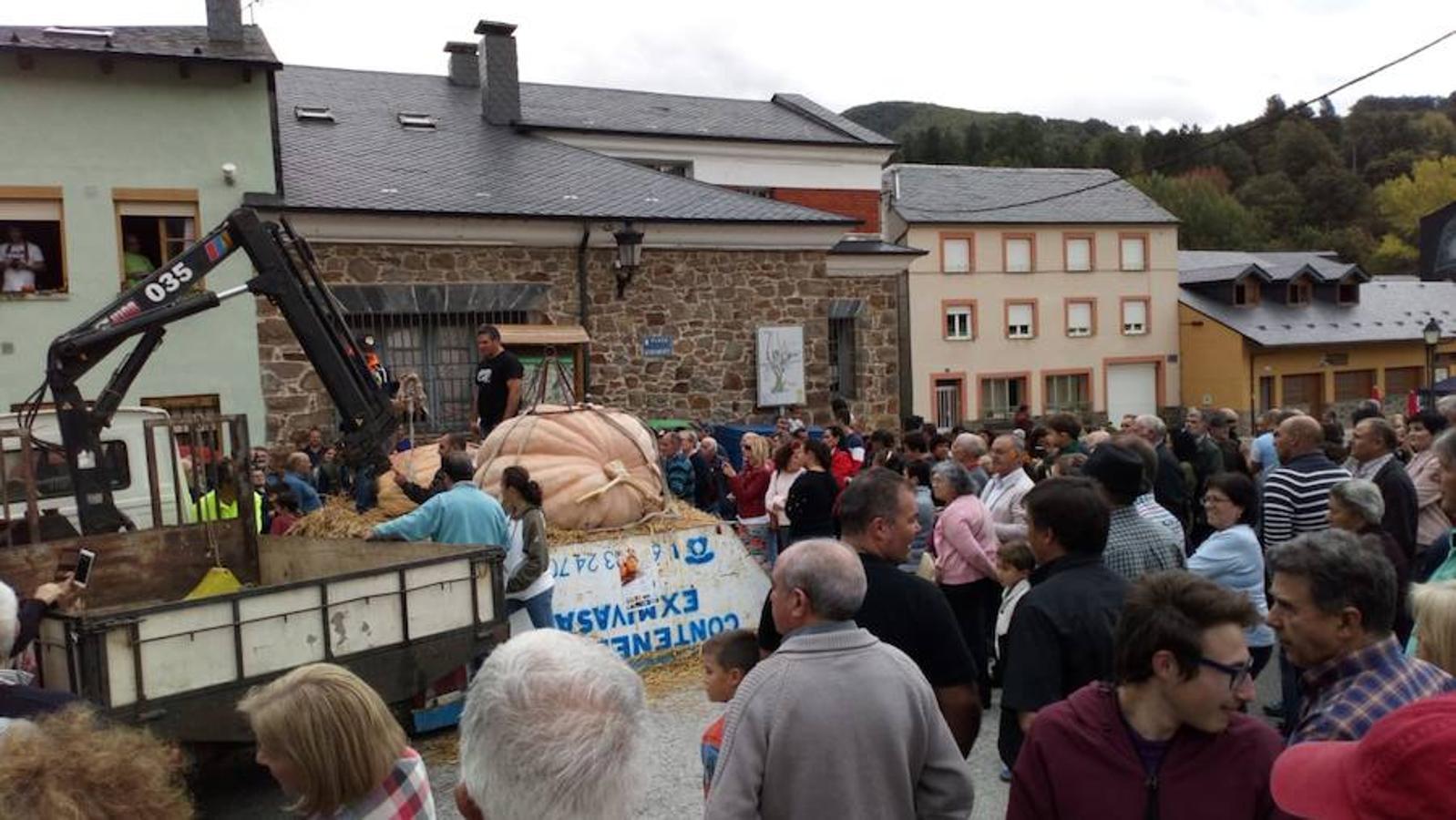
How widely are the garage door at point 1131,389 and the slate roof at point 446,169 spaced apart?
21126mm

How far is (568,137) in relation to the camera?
24.7 m

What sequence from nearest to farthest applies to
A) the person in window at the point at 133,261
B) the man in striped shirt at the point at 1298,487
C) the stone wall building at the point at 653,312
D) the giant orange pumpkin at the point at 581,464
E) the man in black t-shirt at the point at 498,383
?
the man in striped shirt at the point at 1298,487 < the giant orange pumpkin at the point at 581,464 < the man in black t-shirt at the point at 498,383 < the person in window at the point at 133,261 < the stone wall building at the point at 653,312

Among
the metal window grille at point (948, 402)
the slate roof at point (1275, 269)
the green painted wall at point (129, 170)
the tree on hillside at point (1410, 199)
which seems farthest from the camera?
the tree on hillside at point (1410, 199)

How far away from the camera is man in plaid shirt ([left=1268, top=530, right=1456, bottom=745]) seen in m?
2.95

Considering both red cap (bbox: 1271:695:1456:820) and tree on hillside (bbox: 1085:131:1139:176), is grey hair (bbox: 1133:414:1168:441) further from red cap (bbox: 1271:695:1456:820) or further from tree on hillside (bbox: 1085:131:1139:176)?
tree on hillside (bbox: 1085:131:1139:176)

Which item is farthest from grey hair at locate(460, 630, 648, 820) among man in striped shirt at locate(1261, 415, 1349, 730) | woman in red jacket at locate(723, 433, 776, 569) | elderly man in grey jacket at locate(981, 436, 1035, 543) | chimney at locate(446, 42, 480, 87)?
chimney at locate(446, 42, 480, 87)

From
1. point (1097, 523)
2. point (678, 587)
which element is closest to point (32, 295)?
point (678, 587)

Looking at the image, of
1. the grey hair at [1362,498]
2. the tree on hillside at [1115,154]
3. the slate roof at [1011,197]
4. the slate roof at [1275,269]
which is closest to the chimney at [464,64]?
the slate roof at [1011,197]

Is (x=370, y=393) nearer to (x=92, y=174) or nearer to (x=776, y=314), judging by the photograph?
(x=92, y=174)

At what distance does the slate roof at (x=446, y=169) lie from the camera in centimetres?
1753

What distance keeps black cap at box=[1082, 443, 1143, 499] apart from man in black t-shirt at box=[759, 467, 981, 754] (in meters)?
1.20

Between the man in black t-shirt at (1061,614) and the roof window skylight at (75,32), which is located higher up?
the roof window skylight at (75,32)

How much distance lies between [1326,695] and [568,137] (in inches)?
910

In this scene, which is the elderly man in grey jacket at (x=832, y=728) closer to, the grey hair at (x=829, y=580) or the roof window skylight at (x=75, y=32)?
the grey hair at (x=829, y=580)
